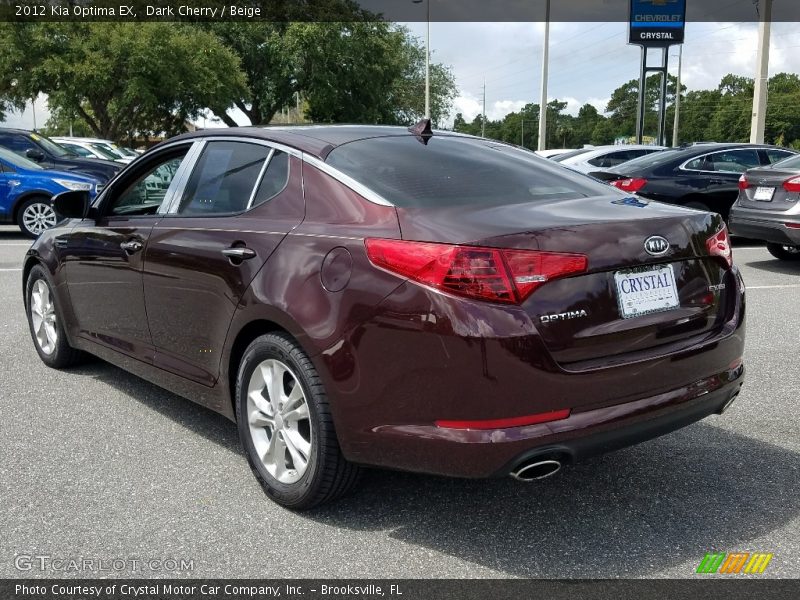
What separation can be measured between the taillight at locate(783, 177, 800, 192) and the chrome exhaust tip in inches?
311

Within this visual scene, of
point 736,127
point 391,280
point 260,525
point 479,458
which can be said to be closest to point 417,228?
point 391,280

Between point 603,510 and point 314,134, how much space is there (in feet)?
6.79

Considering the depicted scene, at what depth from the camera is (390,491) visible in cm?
363

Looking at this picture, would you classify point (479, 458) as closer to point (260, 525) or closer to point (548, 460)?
point (548, 460)

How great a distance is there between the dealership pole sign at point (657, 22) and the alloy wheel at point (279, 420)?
1318 inches

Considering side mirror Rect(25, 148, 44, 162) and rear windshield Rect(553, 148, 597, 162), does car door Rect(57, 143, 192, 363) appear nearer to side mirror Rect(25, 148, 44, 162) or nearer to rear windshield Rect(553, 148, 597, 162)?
side mirror Rect(25, 148, 44, 162)

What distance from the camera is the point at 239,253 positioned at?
3533mm

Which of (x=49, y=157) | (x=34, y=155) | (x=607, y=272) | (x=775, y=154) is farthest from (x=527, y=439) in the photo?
(x=49, y=157)

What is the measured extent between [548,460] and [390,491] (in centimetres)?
99

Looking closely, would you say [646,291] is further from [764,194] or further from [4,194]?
[4,194]

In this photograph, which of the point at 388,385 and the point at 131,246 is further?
the point at 131,246

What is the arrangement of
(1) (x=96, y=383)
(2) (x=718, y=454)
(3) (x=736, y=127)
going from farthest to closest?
(3) (x=736, y=127) → (1) (x=96, y=383) → (2) (x=718, y=454)

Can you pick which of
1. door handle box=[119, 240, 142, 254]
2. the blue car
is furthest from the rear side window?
the blue car

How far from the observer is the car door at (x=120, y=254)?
4.31 meters
